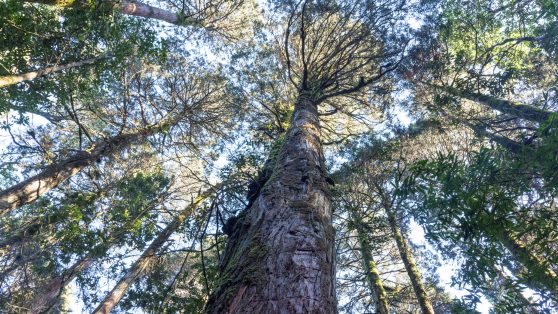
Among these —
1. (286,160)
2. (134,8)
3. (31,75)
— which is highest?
(134,8)

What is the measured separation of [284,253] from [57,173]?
7.60 metres

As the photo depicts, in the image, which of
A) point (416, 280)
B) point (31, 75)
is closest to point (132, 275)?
point (31, 75)

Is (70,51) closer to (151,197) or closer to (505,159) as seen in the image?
(151,197)

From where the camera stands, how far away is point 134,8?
30.2 feet

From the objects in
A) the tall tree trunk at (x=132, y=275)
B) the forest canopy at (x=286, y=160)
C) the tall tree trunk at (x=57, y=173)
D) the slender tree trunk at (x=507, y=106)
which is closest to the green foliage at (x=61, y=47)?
the forest canopy at (x=286, y=160)

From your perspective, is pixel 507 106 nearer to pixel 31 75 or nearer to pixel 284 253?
pixel 284 253

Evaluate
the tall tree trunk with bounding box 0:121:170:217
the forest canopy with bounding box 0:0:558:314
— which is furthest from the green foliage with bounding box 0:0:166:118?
the tall tree trunk with bounding box 0:121:170:217

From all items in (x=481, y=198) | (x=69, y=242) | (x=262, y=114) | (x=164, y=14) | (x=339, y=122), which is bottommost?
(x=481, y=198)

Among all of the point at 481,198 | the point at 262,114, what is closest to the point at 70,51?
the point at 262,114

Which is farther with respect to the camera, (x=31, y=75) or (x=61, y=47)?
(x=61, y=47)

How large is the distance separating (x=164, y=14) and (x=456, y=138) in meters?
11.0

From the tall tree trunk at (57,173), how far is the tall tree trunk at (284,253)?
5134mm

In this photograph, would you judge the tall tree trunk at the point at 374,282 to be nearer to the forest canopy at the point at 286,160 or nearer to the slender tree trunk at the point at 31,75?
the forest canopy at the point at 286,160

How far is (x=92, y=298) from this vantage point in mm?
8148
